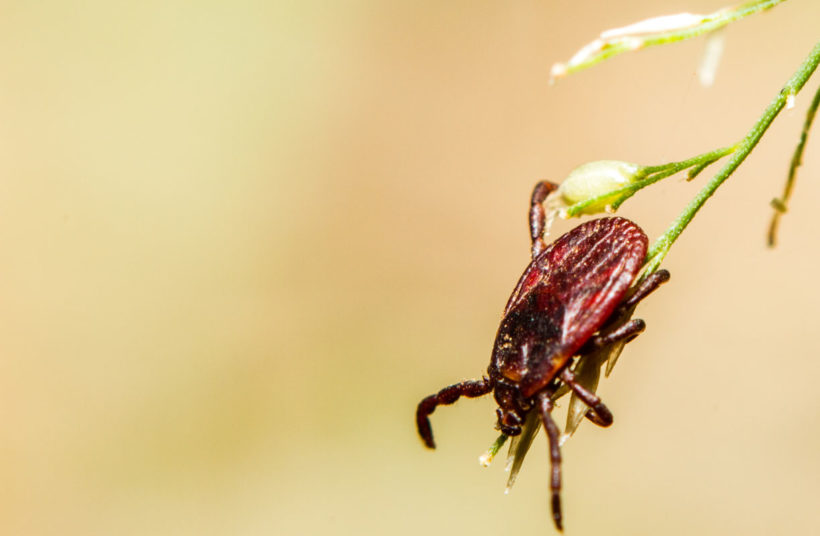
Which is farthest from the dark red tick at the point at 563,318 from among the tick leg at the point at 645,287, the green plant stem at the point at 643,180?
the green plant stem at the point at 643,180

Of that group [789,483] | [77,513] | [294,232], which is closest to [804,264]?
[789,483]

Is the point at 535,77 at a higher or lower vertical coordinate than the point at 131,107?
higher

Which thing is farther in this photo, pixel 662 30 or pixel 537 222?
pixel 537 222

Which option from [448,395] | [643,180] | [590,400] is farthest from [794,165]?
[448,395]

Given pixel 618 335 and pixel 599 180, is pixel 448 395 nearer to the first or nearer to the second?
pixel 618 335

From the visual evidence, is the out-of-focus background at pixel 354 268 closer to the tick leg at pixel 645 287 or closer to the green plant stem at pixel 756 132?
the tick leg at pixel 645 287

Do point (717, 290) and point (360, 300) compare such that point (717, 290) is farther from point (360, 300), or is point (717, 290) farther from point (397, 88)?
point (397, 88)
